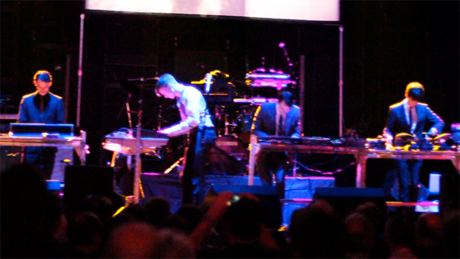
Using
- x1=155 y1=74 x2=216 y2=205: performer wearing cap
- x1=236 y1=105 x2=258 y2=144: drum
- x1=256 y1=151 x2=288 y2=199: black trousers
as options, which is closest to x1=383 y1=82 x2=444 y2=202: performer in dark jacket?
x1=256 y1=151 x2=288 y2=199: black trousers

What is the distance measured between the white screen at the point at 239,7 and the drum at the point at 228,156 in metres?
2.16

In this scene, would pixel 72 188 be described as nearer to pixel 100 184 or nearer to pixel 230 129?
pixel 100 184

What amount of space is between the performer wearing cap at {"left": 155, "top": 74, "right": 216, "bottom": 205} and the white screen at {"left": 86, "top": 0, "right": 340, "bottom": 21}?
9.29 ft

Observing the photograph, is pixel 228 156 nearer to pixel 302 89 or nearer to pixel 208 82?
pixel 208 82

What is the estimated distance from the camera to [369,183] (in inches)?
348

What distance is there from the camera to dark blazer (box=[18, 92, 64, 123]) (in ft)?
22.4

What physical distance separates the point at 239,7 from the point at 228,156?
8.29 ft

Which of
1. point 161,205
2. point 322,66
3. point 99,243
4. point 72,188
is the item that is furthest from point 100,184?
point 322,66

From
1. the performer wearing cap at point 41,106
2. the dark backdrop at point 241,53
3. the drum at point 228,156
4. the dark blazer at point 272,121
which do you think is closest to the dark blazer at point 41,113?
the performer wearing cap at point 41,106

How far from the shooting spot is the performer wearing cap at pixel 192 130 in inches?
265

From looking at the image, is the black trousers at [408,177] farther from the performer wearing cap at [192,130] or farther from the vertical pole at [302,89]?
the vertical pole at [302,89]

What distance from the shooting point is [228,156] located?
920 cm

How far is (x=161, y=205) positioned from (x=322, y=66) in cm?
746

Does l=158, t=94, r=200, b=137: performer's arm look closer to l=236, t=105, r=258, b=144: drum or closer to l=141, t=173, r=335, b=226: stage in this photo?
l=141, t=173, r=335, b=226: stage
